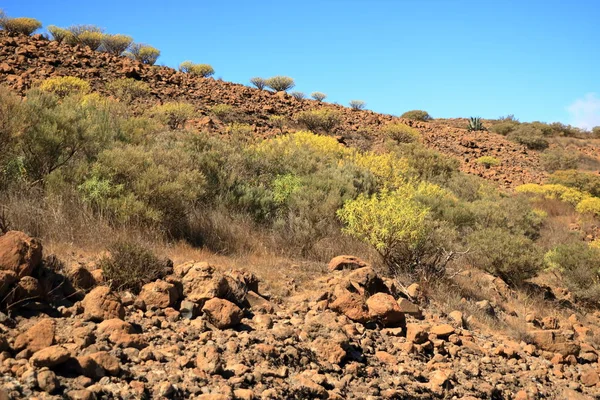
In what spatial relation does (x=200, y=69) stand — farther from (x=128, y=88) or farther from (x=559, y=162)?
Answer: (x=559, y=162)

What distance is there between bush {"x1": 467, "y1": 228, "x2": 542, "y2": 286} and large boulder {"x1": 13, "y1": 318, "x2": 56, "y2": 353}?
8.12 metres

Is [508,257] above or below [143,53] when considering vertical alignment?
below

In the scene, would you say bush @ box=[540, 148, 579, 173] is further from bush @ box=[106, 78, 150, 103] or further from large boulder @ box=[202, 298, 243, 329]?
large boulder @ box=[202, 298, 243, 329]

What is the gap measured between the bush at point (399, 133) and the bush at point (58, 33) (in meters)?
16.3

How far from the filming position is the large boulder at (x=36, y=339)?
3.22m

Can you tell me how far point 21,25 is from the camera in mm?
23562

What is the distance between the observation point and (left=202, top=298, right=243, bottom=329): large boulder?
4.53 meters

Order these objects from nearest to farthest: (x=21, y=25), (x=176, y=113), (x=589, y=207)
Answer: (x=176, y=113), (x=589, y=207), (x=21, y=25)

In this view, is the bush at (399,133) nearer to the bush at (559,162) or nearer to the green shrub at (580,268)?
the bush at (559,162)

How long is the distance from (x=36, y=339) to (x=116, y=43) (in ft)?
86.6

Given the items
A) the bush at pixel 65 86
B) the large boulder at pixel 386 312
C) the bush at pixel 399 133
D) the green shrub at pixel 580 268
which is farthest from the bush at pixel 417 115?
the large boulder at pixel 386 312

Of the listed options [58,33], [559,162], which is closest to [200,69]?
[58,33]

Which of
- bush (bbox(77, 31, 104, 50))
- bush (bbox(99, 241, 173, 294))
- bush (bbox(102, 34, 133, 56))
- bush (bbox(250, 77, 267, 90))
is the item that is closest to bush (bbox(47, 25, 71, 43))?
bush (bbox(77, 31, 104, 50))

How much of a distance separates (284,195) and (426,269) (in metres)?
3.21
